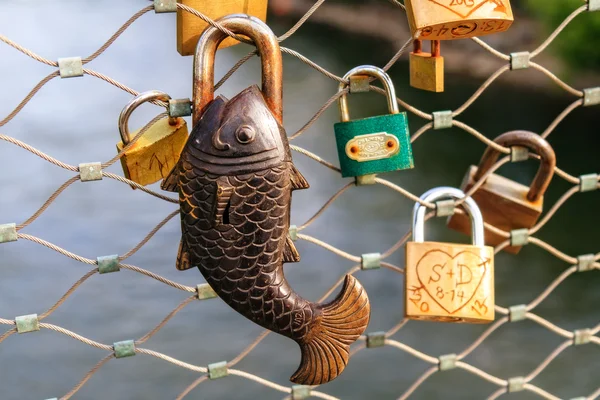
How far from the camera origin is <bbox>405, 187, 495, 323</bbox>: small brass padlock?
751 millimetres

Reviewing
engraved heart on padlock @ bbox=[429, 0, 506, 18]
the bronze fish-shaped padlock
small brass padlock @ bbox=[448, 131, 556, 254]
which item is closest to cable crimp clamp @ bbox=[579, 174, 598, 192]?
small brass padlock @ bbox=[448, 131, 556, 254]

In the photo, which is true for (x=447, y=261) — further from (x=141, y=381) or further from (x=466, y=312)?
(x=141, y=381)

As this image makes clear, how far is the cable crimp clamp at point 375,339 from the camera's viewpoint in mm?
917

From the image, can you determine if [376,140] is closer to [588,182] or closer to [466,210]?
[466,210]

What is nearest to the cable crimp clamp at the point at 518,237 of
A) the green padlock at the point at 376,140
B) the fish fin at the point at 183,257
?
the green padlock at the point at 376,140

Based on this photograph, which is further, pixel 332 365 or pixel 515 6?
pixel 515 6

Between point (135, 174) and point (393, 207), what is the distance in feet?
3.57

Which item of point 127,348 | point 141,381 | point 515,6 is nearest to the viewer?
point 127,348

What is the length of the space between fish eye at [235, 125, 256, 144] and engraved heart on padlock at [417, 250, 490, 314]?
0.94ft

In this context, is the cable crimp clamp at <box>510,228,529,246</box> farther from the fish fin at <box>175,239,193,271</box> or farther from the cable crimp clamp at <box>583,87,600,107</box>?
the fish fin at <box>175,239,193,271</box>

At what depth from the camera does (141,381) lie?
4.09 feet

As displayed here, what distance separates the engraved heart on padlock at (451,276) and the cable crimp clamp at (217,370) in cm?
25

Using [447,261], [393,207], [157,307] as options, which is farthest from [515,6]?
[447,261]

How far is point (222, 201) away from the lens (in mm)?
542
